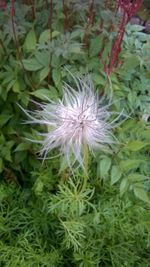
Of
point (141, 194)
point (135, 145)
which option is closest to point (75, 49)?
point (135, 145)

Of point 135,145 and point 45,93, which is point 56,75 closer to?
point 45,93

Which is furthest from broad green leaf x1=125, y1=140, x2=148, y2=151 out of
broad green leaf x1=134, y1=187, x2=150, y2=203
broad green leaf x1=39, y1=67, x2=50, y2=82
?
broad green leaf x1=39, y1=67, x2=50, y2=82

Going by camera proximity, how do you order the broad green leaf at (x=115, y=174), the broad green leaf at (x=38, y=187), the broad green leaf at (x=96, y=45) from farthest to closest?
the broad green leaf at (x=96, y=45), the broad green leaf at (x=38, y=187), the broad green leaf at (x=115, y=174)

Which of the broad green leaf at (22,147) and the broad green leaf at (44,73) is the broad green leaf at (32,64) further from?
the broad green leaf at (22,147)

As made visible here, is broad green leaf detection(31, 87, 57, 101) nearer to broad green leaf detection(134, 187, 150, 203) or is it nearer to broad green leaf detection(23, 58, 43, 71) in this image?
broad green leaf detection(23, 58, 43, 71)

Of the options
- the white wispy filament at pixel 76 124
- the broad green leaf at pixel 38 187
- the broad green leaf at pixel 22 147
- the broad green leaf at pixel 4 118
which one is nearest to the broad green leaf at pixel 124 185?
the white wispy filament at pixel 76 124

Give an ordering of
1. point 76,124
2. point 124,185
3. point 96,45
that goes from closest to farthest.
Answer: point 76,124 → point 124,185 → point 96,45
